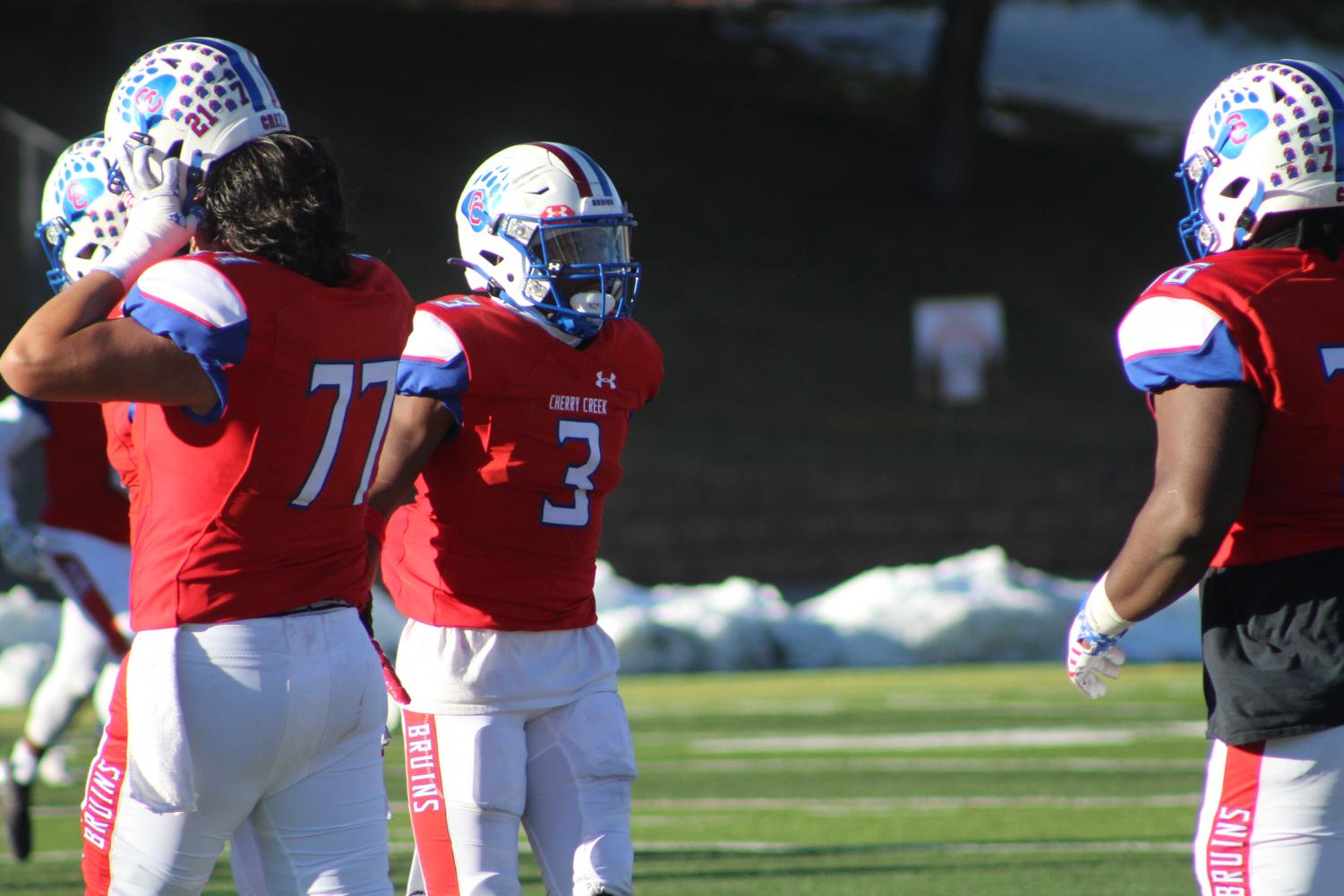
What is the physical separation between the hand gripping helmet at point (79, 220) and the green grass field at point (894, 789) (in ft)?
6.90

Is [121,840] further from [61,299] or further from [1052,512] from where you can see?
[1052,512]

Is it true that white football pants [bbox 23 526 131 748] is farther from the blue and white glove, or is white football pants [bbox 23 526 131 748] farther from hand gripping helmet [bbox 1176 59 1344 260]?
hand gripping helmet [bbox 1176 59 1344 260]

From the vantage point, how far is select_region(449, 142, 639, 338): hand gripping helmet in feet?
11.9

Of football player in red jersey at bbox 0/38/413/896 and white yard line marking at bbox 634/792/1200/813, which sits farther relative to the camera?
white yard line marking at bbox 634/792/1200/813

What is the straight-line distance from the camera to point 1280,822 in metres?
2.62

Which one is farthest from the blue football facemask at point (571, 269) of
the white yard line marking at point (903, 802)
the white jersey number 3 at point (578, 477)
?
the white yard line marking at point (903, 802)

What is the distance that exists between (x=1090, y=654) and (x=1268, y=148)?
2.78 feet

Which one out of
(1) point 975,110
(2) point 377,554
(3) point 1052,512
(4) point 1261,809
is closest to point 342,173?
(2) point 377,554

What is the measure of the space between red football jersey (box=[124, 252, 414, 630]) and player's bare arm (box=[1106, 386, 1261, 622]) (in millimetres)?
1263

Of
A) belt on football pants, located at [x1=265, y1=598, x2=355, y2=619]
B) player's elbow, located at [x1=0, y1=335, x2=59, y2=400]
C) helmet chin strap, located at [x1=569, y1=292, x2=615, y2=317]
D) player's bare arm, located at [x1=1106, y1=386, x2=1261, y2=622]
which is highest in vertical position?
player's elbow, located at [x1=0, y1=335, x2=59, y2=400]

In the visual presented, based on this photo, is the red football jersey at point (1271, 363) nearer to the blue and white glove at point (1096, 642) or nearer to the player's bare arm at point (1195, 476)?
the player's bare arm at point (1195, 476)

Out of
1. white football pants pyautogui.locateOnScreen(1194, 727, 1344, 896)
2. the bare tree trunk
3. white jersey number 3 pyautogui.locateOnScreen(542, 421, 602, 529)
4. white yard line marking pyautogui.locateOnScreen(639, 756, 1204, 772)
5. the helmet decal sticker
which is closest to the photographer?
white football pants pyautogui.locateOnScreen(1194, 727, 1344, 896)

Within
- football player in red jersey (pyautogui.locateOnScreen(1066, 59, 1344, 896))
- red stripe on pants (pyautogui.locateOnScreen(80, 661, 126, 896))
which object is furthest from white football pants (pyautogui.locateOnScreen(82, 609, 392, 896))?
football player in red jersey (pyautogui.locateOnScreen(1066, 59, 1344, 896))

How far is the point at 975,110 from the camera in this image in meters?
26.0
